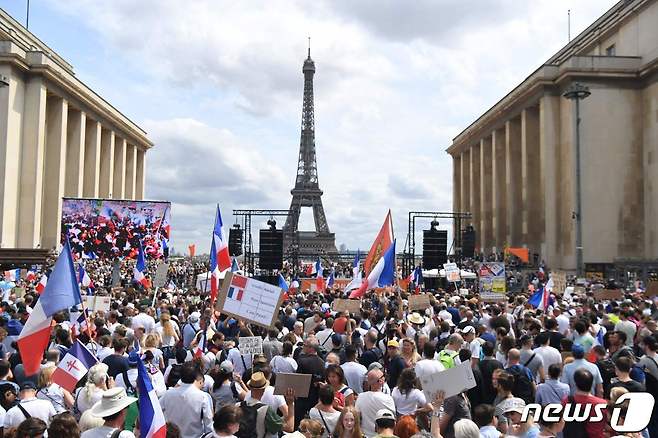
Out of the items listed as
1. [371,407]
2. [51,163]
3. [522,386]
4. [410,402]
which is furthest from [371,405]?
[51,163]

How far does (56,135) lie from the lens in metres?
49.9

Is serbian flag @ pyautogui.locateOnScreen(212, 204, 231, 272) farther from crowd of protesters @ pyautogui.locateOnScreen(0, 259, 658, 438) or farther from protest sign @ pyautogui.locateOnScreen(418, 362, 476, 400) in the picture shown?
protest sign @ pyautogui.locateOnScreen(418, 362, 476, 400)

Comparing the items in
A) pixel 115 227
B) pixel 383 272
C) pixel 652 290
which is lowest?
pixel 652 290

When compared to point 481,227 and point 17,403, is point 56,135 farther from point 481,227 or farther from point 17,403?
point 17,403

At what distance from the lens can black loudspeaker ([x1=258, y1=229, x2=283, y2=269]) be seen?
94.9 feet

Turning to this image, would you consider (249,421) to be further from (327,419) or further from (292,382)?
(327,419)

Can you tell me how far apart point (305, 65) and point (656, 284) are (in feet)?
343

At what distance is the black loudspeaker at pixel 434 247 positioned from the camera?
3231cm

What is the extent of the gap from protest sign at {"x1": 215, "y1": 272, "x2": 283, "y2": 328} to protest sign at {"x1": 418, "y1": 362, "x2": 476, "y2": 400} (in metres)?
3.96

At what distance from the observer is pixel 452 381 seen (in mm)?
6629

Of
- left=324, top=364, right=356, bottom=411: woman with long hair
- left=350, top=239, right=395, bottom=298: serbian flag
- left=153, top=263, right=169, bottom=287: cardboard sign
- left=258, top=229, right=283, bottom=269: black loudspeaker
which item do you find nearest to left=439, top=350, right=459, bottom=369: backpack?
left=324, top=364, right=356, bottom=411: woman with long hair

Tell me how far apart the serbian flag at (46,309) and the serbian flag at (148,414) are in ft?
9.02

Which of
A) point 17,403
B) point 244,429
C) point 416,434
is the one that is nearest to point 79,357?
point 17,403

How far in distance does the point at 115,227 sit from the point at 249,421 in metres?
37.8
